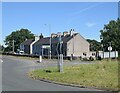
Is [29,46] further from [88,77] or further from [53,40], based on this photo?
[88,77]

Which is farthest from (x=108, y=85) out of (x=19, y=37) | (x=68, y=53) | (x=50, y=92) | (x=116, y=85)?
(x=19, y=37)

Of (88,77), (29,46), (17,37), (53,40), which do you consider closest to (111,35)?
(53,40)

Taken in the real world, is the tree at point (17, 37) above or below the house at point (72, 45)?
above

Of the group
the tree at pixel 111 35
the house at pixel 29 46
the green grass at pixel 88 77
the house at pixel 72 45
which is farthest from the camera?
the house at pixel 29 46

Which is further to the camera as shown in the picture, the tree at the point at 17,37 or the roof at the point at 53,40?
the tree at the point at 17,37

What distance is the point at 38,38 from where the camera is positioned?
422 feet

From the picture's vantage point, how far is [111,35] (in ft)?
382

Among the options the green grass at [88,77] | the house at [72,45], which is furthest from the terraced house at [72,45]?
the green grass at [88,77]

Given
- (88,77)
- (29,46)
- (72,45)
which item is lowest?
(88,77)

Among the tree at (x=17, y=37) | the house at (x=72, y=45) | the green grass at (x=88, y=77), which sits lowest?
the green grass at (x=88, y=77)

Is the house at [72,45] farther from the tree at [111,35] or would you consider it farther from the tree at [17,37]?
the tree at [17,37]

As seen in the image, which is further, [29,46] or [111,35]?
[29,46]

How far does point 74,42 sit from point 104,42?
2147 centimetres

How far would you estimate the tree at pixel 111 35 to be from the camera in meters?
112
